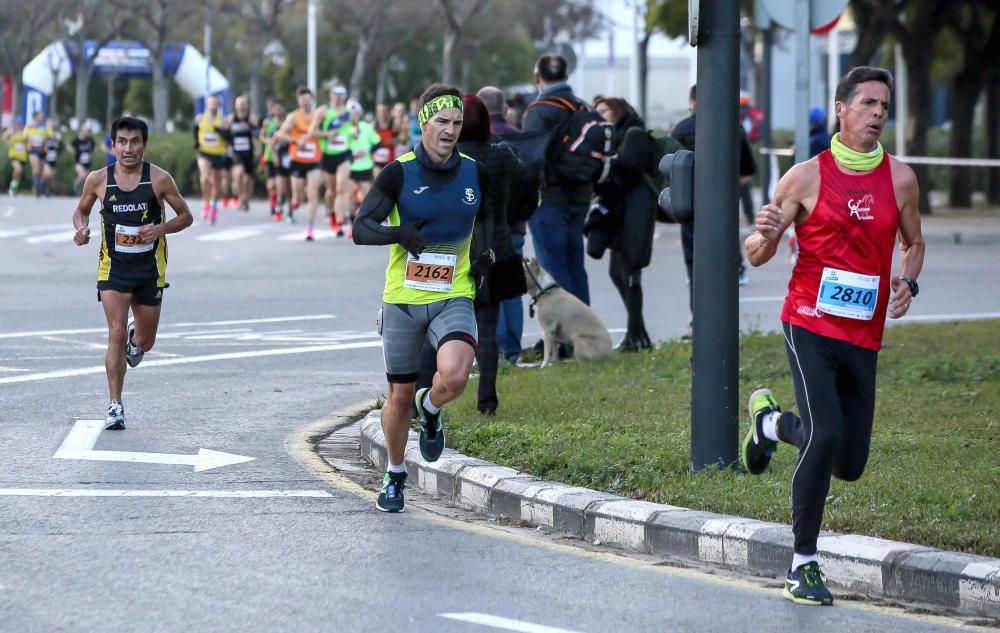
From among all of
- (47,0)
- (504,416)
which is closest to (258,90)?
(47,0)

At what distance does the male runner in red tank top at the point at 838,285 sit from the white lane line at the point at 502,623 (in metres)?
0.98

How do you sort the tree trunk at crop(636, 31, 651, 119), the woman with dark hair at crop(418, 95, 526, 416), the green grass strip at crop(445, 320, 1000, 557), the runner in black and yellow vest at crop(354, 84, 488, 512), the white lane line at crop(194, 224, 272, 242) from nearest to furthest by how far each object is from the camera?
the green grass strip at crop(445, 320, 1000, 557), the runner in black and yellow vest at crop(354, 84, 488, 512), the woman with dark hair at crop(418, 95, 526, 416), the white lane line at crop(194, 224, 272, 242), the tree trunk at crop(636, 31, 651, 119)

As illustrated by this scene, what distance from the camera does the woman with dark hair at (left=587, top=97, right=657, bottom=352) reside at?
40.1ft

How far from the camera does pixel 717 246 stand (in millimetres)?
7762

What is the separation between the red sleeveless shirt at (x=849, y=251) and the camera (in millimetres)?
6023

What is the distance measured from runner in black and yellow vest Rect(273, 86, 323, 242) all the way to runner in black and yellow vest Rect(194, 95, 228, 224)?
2699mm

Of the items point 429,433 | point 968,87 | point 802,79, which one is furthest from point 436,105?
point 968,87

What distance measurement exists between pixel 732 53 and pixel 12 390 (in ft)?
18.3

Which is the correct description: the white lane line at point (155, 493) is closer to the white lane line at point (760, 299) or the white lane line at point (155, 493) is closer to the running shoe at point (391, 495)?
the running shoe at point (391, 495)

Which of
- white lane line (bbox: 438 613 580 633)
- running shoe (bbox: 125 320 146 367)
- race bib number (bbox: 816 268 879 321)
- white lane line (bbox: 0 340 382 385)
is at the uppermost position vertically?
race bib number (bbox: 816 268 879 321)

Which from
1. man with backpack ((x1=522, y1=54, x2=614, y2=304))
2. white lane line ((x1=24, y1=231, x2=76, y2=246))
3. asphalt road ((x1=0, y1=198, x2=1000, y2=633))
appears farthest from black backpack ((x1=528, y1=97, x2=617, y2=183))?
white lane line ((x1=24, y1=231, x2=76, y2=246))

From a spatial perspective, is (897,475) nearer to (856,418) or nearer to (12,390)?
(856,418)

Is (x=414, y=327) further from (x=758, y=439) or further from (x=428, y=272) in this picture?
(x=758, y=439)

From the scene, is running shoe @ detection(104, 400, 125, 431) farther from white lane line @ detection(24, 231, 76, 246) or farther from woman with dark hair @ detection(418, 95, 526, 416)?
white lane line @ detection(24, 231, 76, 246)
